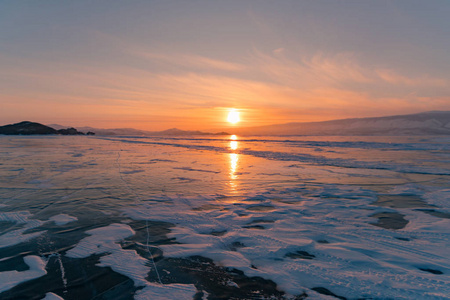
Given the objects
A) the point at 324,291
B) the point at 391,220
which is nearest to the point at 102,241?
the point at 324,291

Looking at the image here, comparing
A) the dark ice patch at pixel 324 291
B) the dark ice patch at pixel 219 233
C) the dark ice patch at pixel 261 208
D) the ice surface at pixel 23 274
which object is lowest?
the dark ice patch at pixel 324 291

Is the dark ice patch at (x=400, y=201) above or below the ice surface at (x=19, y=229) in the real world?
below

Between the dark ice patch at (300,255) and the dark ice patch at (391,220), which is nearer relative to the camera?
the dark ice patch at (300,255)

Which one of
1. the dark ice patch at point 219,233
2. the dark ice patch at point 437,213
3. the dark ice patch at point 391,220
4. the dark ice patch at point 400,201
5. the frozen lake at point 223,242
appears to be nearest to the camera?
the frozen lake at point 223,242

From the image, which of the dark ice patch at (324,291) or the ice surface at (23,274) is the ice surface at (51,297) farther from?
the dark ice patch at (324,291)

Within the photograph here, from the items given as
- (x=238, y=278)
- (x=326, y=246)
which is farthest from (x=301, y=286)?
(x=326, y=246)

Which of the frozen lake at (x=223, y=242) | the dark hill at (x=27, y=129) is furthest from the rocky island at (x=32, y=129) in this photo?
the frozen lake at (x=223, y=242)

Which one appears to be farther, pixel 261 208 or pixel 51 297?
pixel 261 208

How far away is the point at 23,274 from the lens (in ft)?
11.0

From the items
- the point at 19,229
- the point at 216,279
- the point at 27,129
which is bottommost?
the point at 216,279

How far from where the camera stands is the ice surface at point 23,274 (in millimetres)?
3152

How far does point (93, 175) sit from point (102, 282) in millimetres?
8609

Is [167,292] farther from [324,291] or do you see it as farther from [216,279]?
[324,291]

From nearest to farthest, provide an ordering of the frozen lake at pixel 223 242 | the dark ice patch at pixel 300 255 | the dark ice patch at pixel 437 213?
the frozen lake at pixel 223 242 < the dark ice patch at pixel 300 255 < the dark ice patch at pixel 437 213
